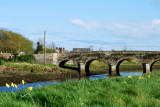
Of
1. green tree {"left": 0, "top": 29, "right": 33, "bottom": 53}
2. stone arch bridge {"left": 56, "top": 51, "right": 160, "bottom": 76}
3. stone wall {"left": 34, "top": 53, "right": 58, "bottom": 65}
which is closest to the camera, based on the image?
stone arch bridge {"left": 56, "top": 51, "right": 160, "bottom": 76}

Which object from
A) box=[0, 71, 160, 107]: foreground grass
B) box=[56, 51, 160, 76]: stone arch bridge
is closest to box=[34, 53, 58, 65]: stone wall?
box=[56, 51, 160, 76]: stone arch bridge

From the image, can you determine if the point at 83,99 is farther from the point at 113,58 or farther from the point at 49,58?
the point at 49,58

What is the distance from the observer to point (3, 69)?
35.8 metres

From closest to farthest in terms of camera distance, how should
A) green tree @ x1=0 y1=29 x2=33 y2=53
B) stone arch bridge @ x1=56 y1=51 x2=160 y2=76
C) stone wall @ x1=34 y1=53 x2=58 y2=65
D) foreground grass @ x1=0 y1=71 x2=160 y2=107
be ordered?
foreground grass @ x1=0 y1=71 x2=160 y2=107, stone arch bridge @ x1=56 y1=51 x2=160 y2=76, stone wall @ x1=34 y1=53 x2=58 y2=65, green tree @ x1=0 y1=29 x2=33 y2=53

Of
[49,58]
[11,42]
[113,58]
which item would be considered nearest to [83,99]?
[113,58]

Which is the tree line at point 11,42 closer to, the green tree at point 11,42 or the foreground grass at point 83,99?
the green tree at point 11,42

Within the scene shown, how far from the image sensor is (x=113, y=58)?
152 ft

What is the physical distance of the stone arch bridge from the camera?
1724 inches

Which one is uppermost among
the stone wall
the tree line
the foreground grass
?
the tree line

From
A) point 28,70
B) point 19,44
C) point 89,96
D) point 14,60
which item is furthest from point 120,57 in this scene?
point 89,96

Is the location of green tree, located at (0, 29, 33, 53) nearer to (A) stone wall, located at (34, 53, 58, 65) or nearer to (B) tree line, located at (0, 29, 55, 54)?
(B) tree line, located at (0, 29, 55, 54)

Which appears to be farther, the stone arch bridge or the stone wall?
the stone wall

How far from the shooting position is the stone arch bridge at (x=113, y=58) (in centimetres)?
4378

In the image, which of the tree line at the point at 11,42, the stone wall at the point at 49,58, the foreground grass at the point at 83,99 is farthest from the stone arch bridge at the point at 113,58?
the foreground grass at the point at 83,99
